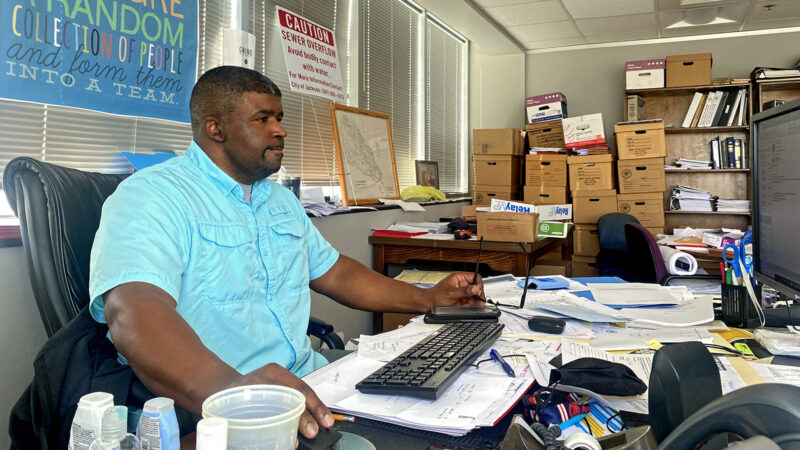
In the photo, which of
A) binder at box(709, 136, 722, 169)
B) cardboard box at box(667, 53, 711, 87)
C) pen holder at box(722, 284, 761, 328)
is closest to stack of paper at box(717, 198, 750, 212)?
binder at box(709, 136, 722, 169)

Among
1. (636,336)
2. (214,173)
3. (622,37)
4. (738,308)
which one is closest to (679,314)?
(738,308)

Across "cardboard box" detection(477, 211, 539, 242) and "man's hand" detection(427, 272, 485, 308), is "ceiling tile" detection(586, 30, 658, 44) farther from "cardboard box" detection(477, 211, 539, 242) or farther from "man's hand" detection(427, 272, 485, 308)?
"man's hand" detection(427, 272, 485, 308)

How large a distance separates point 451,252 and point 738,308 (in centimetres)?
175

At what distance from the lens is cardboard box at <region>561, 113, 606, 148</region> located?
4.81 metres

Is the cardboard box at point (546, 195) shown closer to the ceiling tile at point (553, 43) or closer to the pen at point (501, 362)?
the ceiling tile at point (553, 43)

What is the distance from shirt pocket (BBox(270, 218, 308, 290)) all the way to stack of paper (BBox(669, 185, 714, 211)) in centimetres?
421

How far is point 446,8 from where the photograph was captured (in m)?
4.39

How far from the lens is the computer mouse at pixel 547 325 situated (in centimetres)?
133

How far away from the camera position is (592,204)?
186 inches

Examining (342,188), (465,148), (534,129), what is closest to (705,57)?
(534,129)

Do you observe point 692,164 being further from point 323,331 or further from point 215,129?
point 215,129

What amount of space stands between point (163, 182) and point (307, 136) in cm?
203

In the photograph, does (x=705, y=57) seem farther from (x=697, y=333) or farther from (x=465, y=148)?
(x=697, y=333)

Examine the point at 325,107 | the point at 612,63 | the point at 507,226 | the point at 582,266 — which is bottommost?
the point at 582,266
